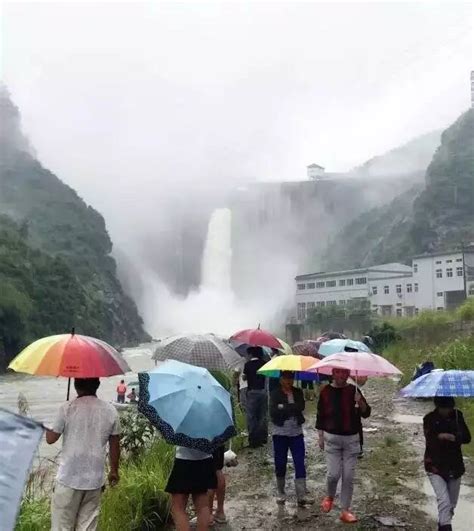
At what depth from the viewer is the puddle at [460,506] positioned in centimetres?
551

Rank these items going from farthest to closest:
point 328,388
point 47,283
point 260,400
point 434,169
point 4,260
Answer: point 434,169 < point 47,283 < point 4,260 < point 260,400 < point 328,388

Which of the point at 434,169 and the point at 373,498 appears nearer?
the point at 373,498

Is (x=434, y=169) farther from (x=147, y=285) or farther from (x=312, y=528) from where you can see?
(x=312, y=528)

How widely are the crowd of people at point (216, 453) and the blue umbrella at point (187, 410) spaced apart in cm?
21

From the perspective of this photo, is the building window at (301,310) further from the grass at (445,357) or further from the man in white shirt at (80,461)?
the man in white shirt at (80,461)

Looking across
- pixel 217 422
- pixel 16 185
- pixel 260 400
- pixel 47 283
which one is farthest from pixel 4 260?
pixel 217 422

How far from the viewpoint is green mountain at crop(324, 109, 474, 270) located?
73562 mm

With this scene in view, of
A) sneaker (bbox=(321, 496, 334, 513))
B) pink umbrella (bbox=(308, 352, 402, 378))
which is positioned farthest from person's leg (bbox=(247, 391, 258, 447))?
pink umbrella (bbox=(308, 352, 402, 378))

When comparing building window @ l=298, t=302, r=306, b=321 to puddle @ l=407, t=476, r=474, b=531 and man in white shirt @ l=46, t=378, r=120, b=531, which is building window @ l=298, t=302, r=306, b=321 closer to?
puddle @ l=407, t=476, r=474, b=531

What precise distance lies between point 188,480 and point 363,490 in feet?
10.3

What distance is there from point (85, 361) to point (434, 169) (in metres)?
81.6

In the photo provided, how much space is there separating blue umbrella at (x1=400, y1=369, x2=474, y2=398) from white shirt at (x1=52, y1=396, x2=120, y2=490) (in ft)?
7.47

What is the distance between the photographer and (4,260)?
5706 centimetres

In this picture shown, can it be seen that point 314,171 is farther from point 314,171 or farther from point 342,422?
point 342,422
